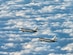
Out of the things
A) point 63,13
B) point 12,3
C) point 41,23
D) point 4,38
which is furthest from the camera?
point 12,3

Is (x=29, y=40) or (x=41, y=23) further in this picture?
(x=41, y=23)

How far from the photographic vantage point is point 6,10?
13.9 ft

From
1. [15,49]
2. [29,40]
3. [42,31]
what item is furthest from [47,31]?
[15,49]

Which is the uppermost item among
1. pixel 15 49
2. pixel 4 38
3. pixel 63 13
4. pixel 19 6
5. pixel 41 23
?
pixel 19 6

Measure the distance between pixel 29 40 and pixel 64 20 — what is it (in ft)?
2.63

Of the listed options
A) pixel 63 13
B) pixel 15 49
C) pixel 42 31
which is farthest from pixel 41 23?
pixel 15 49

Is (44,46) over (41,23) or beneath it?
beneath

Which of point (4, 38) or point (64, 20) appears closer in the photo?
point (4, 38)

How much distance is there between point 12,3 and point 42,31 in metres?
1.13

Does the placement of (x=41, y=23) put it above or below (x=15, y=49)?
above

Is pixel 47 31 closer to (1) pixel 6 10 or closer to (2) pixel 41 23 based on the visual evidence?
(2) pixel 41 23

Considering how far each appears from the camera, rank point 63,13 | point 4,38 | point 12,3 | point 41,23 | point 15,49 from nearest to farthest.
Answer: point 15,49 < point 4,38 < point 41,23 < point 63,13 < point 12,3

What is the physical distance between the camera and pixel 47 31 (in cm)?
358

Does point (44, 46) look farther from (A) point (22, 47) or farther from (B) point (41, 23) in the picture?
(B) point (41, 23)
